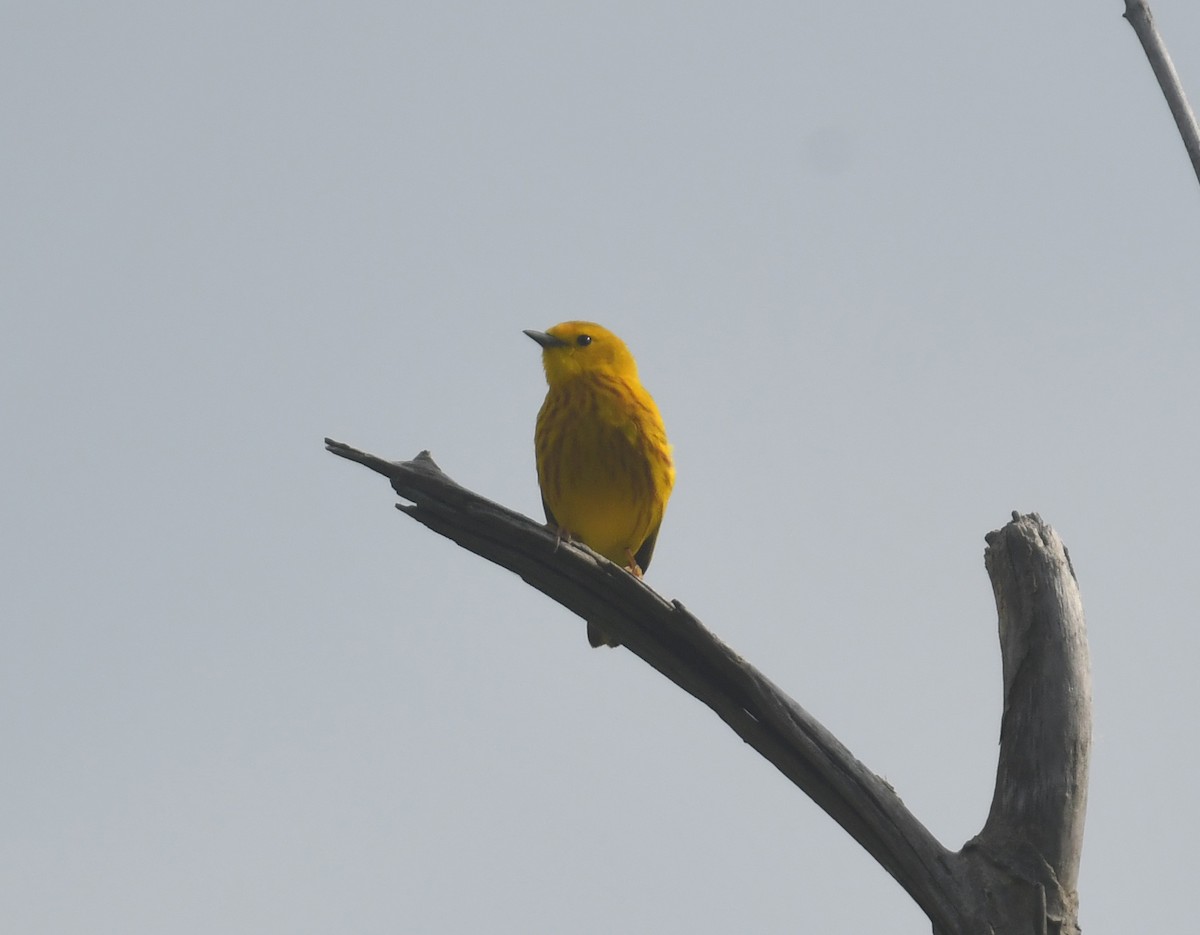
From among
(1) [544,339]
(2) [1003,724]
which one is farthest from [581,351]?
(2) [1003,724]

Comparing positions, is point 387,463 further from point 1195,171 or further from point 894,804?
point 1195,171

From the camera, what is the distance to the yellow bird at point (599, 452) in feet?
26.6

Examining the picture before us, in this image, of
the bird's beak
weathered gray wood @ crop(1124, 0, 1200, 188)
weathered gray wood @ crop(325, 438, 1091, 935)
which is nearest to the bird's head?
the bird's beak

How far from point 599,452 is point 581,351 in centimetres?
88

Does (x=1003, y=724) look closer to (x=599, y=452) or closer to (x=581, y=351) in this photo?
(x=599, y=452)

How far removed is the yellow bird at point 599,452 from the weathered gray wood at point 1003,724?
7.29ft

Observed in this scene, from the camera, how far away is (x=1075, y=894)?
5.20 metres

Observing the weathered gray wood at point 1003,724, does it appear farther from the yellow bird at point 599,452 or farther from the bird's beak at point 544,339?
the bird's beak at point 544,339

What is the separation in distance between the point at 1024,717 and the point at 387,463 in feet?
8.35

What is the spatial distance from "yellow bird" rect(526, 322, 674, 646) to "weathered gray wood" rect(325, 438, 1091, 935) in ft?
7.29

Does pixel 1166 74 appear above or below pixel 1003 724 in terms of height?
above

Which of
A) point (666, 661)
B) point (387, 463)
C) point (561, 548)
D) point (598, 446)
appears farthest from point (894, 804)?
point (598, 446)

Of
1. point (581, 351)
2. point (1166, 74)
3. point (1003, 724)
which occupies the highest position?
point (581, 351)

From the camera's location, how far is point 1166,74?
424 cm
